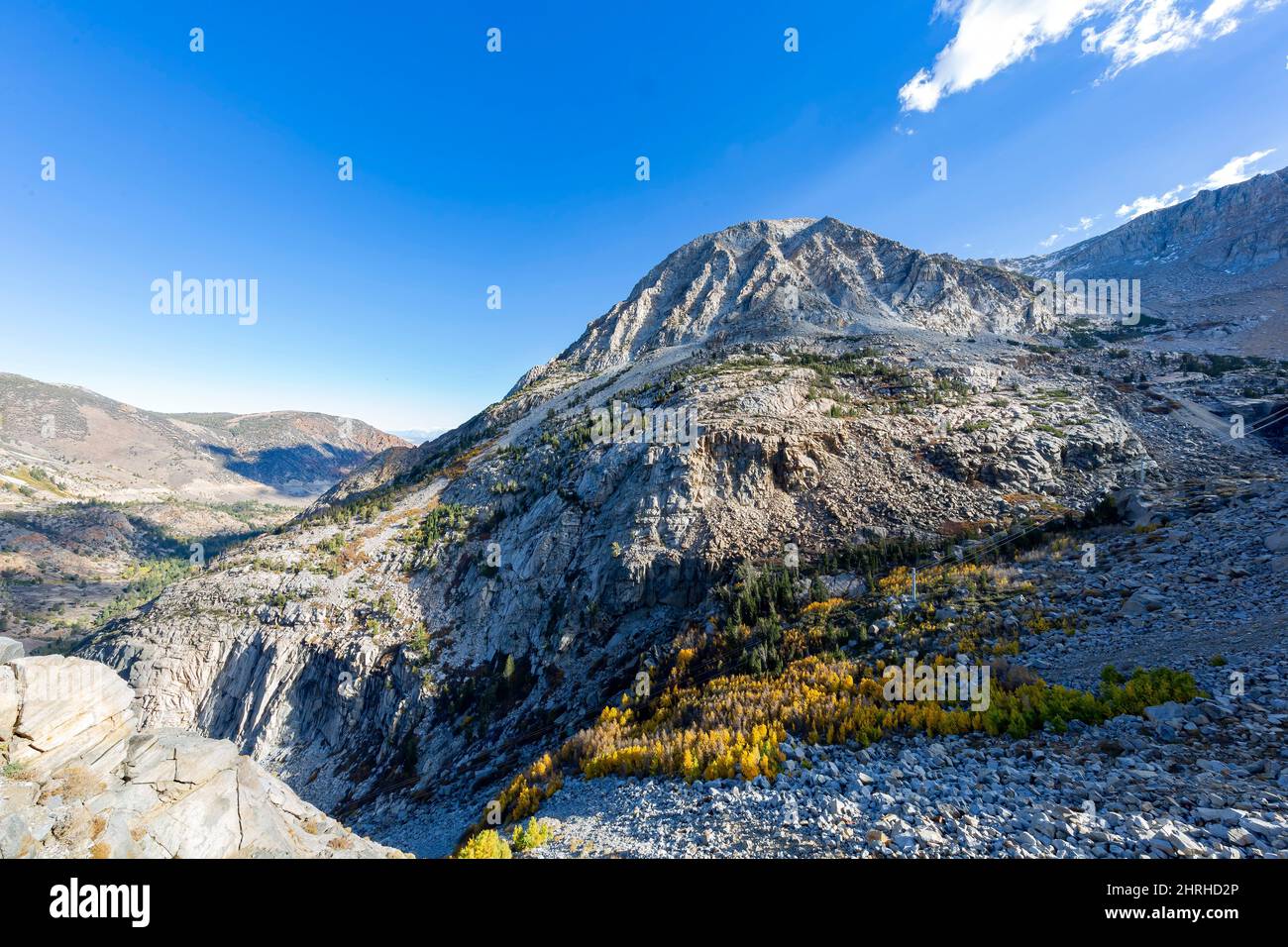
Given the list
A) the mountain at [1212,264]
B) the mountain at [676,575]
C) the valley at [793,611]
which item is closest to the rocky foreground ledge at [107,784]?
the valley at [793,611]

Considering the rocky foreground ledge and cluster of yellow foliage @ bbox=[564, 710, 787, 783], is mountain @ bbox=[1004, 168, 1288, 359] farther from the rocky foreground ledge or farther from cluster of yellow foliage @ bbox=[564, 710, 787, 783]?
the rocky foreground ledge

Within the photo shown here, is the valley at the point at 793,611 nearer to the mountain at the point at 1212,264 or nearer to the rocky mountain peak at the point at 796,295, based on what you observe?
the rocky mountain peak at the point at 796,295

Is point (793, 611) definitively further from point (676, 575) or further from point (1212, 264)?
point (1212, 264)

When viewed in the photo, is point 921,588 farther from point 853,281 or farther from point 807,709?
point 853,281
